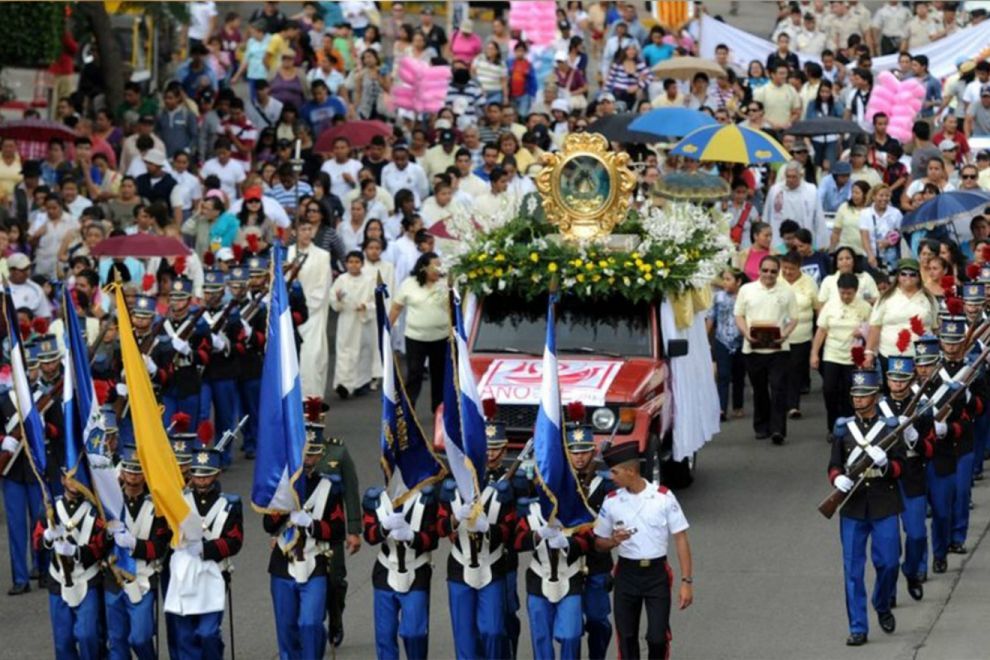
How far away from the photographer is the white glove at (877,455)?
1683 centimetres

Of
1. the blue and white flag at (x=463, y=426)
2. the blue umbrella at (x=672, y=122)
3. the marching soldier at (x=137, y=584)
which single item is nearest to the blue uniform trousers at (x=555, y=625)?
the blue and white flag at (x=463, y=426)

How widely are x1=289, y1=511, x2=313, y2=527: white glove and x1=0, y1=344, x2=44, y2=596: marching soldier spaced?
147 inches

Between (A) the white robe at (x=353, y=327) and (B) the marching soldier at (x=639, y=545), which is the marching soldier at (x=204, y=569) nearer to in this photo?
(B) the marching soldier at (x=639, y=545)

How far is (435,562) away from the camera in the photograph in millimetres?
19406

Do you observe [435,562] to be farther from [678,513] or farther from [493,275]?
[678,513]

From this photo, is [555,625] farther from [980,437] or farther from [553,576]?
[980,437]

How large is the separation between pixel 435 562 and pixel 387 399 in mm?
3368

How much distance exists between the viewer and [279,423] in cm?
1608

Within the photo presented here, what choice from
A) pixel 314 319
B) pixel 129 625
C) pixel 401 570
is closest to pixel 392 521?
pixel 401 570

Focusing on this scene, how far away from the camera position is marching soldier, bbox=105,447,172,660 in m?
15.9

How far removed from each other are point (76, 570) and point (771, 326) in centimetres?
911

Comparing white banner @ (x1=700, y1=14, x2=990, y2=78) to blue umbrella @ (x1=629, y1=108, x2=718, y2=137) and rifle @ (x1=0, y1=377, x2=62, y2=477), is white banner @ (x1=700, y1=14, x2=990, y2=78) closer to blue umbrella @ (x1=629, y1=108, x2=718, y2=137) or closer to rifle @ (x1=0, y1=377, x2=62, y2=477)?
blue umbrella @ (x1=629, y1=108, x2=718, y2=137)

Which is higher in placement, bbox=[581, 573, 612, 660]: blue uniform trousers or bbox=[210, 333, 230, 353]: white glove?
bbox=[210, 333, 230, 353]: white glove

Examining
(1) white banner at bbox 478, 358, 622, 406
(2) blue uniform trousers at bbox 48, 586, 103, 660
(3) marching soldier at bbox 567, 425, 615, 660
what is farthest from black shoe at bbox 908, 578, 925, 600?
(2) blue uniform trousers at bbox 48, 586, 103, 660
